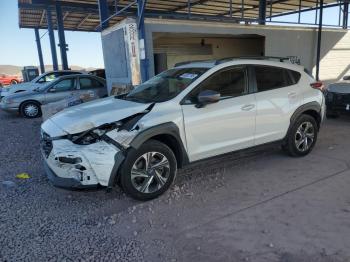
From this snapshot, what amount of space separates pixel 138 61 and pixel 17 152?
384 centimetres

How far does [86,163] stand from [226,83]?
2.24 metres

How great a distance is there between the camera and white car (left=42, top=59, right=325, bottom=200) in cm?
358

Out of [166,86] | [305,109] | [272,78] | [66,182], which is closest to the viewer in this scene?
[66,182]

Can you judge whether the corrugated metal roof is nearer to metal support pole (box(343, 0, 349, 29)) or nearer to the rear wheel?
metal support pole (box(343, 0, 349, 29))

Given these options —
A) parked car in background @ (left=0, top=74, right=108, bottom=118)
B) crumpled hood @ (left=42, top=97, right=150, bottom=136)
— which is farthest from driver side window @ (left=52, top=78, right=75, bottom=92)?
crumpled hood @ (left=42, top=97, right=150, bottom=136)

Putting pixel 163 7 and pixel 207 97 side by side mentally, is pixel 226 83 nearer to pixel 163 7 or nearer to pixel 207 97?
pixel 207 97

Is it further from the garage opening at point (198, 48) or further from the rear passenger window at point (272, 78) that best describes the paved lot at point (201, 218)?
the garage opening at point (198, 48)

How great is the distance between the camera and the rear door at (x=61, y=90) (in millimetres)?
10969

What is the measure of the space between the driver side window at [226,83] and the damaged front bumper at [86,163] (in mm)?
1329

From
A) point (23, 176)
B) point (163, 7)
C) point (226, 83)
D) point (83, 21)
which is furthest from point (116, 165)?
point (83, 21)

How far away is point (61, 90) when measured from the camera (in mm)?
11031

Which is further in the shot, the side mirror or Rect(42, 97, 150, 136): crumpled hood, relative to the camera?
the side mirror

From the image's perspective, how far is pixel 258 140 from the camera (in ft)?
15.5

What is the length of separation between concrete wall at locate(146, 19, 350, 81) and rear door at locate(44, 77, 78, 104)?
3.39 m
